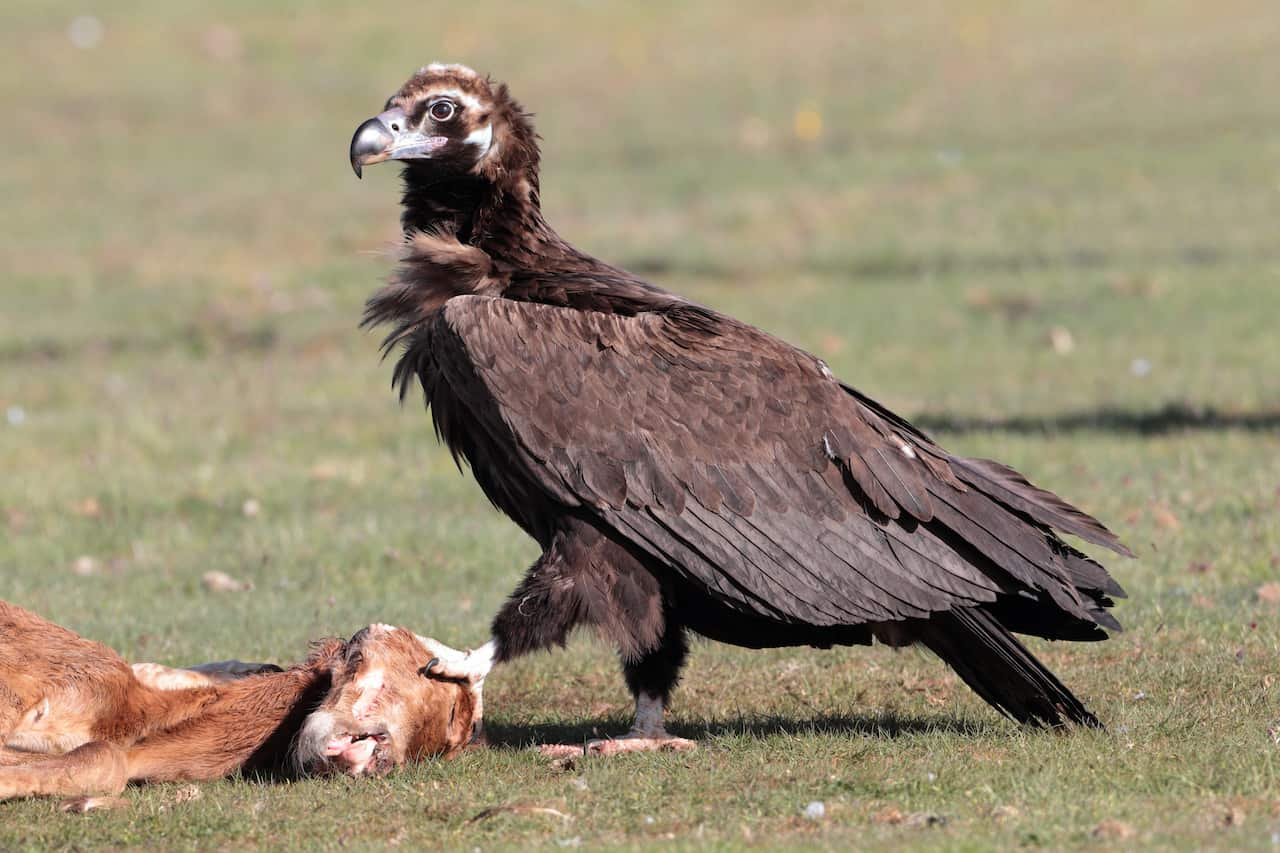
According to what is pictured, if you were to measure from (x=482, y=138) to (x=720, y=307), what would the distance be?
1201cm

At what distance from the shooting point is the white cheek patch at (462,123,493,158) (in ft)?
23.0

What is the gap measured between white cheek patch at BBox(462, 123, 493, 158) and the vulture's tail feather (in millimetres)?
2413

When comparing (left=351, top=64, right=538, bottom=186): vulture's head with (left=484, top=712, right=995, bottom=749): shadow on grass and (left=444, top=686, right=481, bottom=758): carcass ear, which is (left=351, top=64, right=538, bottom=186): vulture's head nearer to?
(left=444, top=686, right=481, bottom=758): carcass ear

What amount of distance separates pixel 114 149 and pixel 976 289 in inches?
610

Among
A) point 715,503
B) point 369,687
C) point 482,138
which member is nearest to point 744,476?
point 715,503

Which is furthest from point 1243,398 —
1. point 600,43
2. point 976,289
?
point 600,43

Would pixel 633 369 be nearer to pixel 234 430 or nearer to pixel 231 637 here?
pixel 231 637

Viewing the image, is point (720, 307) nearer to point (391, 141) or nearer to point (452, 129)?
point (452, 129)

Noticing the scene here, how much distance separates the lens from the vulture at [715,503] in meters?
6.28

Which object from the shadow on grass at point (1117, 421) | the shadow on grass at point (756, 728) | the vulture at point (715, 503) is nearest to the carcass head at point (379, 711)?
the vulture at point (715, 503)

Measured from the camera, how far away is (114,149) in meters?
28.8

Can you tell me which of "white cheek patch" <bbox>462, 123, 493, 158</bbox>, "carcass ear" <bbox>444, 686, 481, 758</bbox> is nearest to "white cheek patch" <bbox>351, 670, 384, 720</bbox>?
"carcass ear" <bbox>444, 686, 481, 758</bbox>

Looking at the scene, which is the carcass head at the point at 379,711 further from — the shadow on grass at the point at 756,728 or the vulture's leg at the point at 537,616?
the shadow on grass at the point at 756,728

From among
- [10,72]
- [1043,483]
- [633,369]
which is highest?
[10,72]
